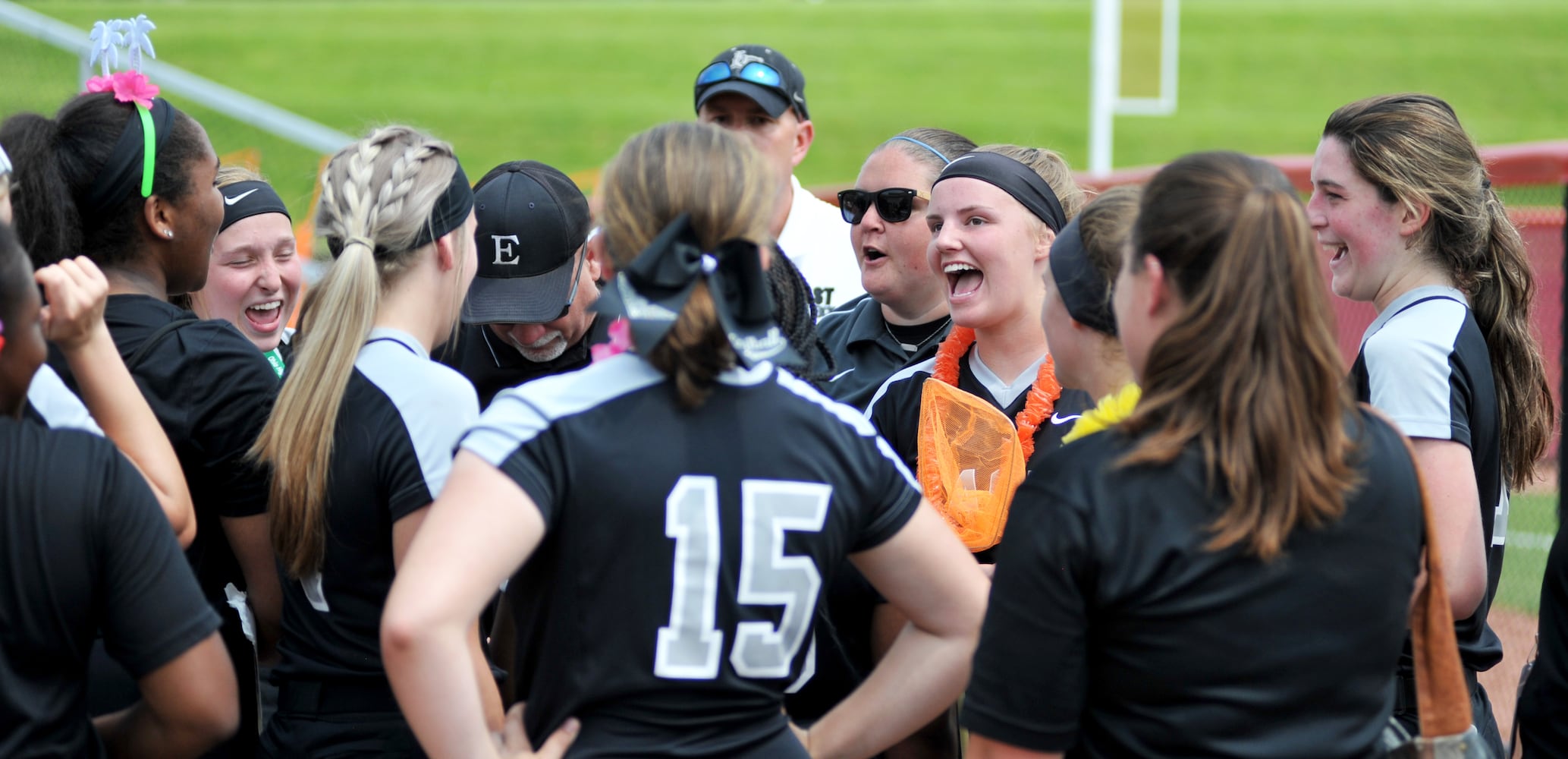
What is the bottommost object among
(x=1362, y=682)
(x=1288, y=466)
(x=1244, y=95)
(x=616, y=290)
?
(x=1244, y=95)

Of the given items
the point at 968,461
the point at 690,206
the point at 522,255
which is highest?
the point at 690,206

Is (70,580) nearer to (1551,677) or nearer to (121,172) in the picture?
(121,172)

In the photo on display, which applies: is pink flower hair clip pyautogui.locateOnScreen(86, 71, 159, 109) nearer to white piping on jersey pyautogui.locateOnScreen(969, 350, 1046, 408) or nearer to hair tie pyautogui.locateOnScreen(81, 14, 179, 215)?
hair tie pyautogui.locateOnScreen(81, 14, 179, 215)

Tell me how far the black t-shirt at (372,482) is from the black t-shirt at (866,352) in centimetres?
151

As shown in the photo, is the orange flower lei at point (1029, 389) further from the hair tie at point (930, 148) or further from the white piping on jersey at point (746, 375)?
the white piping on jersey at point (746, 375)

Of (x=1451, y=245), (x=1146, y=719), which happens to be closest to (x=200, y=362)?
(x=1146, y=719)

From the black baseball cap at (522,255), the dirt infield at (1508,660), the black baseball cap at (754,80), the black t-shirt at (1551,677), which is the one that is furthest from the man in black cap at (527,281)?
the dirt infield at (1508,660)

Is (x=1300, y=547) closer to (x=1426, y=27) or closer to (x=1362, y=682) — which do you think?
(x=1362, y=682)

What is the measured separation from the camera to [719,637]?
197 centimetres

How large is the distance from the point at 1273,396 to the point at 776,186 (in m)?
0.81

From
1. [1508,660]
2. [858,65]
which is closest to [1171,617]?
[1508,660]

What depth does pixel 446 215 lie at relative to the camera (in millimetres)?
2473

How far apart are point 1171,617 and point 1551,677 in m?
1.20

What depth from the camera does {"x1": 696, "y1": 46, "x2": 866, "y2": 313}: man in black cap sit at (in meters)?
4.54
